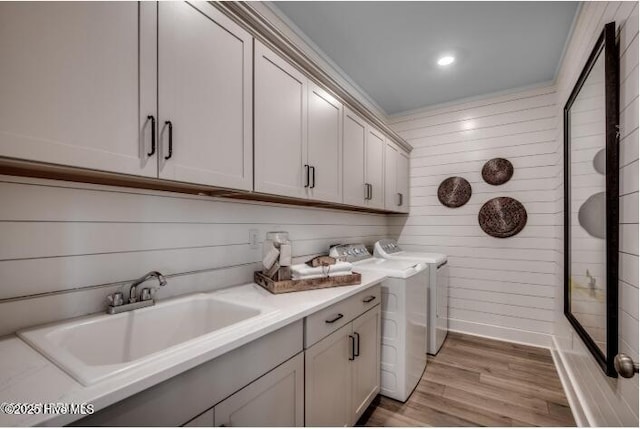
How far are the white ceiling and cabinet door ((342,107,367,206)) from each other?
1.84 feet

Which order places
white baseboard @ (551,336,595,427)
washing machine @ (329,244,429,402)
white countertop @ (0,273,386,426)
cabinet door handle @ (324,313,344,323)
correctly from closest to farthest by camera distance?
white countertop @ (0,273,386,426) → cabinet door handle @ (324,313,344,323) → white baseboard @ (551,336,595,427) → washing machine @ (329,244,429,402)

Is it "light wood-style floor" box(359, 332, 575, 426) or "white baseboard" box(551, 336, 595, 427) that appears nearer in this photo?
"white baseboard" box(551, 336, 595, 427)

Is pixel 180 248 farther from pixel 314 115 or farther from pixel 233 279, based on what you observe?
pixel 314 115

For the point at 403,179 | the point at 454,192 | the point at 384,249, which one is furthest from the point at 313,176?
the point at 454,192

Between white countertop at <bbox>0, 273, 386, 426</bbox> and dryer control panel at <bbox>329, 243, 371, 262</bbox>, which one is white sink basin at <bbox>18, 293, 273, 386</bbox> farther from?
dryer control panel at <bbox>329, 243, 371, 262</bbox>

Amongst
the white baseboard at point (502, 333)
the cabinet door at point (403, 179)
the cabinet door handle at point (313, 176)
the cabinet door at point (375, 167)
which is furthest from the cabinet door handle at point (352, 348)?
the white baseboard at point (502, 333)

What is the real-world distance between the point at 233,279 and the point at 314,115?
1127mm

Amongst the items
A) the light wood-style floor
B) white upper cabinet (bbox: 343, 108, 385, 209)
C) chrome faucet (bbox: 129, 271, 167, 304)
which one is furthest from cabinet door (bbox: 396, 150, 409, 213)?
chrome faucet (bbox: 129, 271, 167, 304)

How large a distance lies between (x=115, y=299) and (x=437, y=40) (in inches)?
103

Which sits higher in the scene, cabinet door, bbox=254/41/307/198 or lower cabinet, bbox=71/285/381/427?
cabinet door, bbox=254/41/307/198

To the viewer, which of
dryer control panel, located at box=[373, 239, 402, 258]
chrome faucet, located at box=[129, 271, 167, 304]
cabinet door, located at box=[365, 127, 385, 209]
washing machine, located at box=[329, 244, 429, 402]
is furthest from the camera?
dryer control panel, located at box=[373, 239, 402, 258]

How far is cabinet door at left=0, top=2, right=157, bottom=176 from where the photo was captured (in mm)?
760

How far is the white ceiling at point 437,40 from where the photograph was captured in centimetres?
196

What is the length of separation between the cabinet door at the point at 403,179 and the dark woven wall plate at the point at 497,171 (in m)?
0.82
